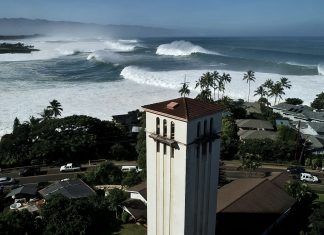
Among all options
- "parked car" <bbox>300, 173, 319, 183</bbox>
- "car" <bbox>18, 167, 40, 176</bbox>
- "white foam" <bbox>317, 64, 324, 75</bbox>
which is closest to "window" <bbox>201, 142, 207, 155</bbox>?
"parked car" <bbox>300, 173, 319, 183</bbox>

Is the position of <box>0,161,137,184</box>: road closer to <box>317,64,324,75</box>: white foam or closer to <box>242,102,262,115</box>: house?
<box>242,102,262,115</box>: house

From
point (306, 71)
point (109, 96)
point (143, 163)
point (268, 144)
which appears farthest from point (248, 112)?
point (306, 71)

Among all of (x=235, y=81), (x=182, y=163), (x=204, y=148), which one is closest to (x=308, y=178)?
(x=204, y=148)

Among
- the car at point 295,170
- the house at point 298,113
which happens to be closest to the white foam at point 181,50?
the house at point 298,113

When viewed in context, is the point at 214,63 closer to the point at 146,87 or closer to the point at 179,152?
the point at 146,87

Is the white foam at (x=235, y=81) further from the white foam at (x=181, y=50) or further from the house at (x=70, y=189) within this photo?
the house at (x=70, y=189)
